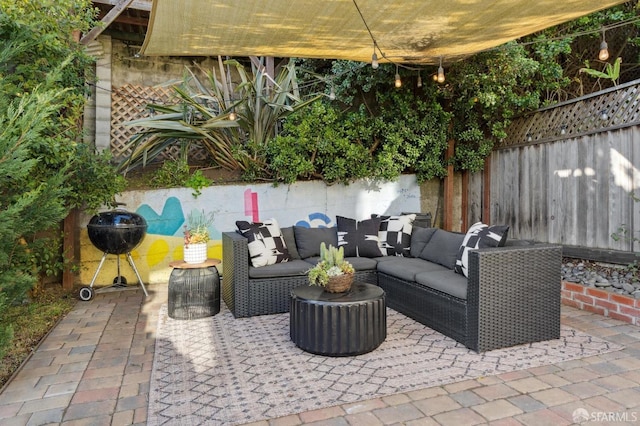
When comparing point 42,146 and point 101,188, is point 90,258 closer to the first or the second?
point 101,188

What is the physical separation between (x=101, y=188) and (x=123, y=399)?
2950 mm

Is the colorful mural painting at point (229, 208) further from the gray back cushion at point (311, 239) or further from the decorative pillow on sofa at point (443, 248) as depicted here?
the decorative pillow on sofa at point (443, 248)

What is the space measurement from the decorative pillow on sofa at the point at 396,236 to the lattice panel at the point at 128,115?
3085 millimetres

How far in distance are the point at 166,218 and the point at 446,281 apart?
358cm

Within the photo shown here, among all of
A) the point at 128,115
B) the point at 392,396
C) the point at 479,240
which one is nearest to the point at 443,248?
the point at 479,240

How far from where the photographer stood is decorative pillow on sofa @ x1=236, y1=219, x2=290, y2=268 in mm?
3928

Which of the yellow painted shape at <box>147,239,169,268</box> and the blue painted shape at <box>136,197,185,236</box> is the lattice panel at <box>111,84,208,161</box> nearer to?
the blue painted shape at <box>136,197,185,236</box>

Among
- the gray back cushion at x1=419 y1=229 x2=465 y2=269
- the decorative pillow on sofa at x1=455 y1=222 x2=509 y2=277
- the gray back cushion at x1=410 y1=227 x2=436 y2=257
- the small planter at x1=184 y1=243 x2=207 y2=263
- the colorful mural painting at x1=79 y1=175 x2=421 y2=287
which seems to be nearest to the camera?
the decorative pillow on sofa at x1=455 y1=222 x2=509 y2=277

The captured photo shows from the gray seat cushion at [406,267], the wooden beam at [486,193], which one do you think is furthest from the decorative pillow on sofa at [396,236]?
the wooden beam at [486,193]

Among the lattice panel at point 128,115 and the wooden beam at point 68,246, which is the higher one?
the lattice panel at point 128,115

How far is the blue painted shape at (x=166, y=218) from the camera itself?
5.14 meters

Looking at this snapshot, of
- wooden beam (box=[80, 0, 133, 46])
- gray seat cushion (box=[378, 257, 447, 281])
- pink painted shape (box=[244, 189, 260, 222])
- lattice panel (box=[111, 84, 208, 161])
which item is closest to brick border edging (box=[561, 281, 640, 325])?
gray seat cushion (box=[378, 257, 447, 281])

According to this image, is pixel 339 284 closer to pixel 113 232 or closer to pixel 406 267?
pixel 406 267

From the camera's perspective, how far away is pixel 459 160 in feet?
20.5
